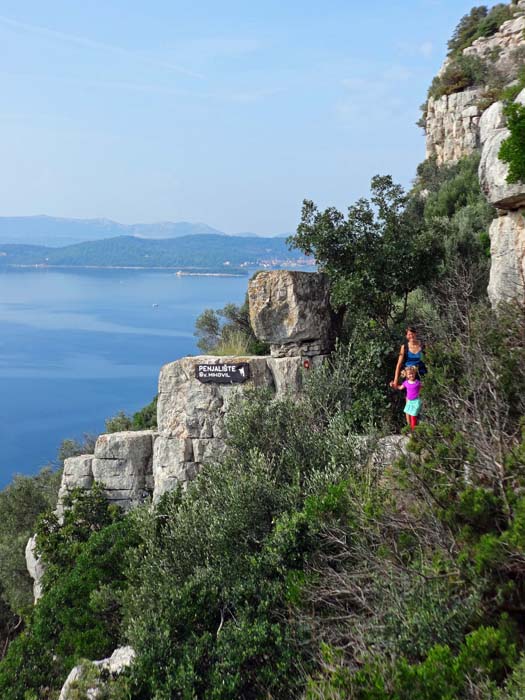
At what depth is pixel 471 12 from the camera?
4822 centimetres

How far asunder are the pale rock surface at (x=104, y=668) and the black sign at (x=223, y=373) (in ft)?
17.9

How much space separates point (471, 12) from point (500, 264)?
46.1 meters

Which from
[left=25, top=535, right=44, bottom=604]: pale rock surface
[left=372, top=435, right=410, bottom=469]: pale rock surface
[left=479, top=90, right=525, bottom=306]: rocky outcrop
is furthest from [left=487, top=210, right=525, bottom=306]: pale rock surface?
[left=25, top=535, right=44, bottom=604]: pale rock surface

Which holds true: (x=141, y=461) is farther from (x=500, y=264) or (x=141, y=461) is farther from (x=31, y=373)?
(x=31, y=373)

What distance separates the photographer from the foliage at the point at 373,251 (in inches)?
440

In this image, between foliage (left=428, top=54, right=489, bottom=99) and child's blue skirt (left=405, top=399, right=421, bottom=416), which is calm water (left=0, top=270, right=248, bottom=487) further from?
child's blue skirt (left=405, top=399, right=421, bottom=416)

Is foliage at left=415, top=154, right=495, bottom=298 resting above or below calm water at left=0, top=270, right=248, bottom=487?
above

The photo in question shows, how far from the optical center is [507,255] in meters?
11.0

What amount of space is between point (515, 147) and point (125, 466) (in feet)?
31.7

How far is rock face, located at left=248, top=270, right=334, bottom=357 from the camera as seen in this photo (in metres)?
11.6

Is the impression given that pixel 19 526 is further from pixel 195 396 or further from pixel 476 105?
pixel 476 105

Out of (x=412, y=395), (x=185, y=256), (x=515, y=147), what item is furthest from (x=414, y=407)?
(x=185, y=256)

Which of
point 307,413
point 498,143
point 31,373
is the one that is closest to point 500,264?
point 498,143

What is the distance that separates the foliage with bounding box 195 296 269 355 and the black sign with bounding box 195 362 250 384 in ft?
3.29
